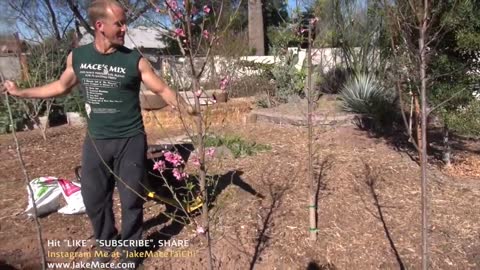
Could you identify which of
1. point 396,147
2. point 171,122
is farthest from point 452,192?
point 171,122

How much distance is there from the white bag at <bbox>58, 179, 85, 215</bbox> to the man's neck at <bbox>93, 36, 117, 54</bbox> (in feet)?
4.72

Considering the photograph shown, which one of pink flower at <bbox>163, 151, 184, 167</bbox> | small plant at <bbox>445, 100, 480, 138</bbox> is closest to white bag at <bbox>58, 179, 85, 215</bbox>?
pink flower at <bbox>163, 151, 184, 167</bbox>

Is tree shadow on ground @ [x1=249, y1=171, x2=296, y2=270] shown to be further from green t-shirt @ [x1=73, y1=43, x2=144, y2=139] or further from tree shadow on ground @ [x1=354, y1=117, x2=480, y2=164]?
tree shadow on ground @ [x1=354, y1=117, x2=480, y2=164]

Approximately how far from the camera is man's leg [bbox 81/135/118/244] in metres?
3.04

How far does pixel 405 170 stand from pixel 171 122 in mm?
4355

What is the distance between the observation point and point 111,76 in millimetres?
2885

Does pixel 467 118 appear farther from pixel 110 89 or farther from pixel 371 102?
pixel 110 89

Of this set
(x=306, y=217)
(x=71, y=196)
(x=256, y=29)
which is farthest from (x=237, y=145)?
(x=256, y=29)

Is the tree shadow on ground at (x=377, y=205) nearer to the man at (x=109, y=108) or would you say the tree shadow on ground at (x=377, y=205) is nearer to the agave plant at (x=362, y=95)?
the man at (x=109, y=108)

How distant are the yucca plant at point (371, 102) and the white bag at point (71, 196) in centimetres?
499

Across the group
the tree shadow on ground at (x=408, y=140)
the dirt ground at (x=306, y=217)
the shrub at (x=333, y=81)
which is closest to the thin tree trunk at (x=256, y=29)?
the shrub at (x=333, y=81)

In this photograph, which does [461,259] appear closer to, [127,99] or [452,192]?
[452,192]

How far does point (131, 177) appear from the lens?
9.94 ft

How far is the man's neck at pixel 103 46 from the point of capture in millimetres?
2850
